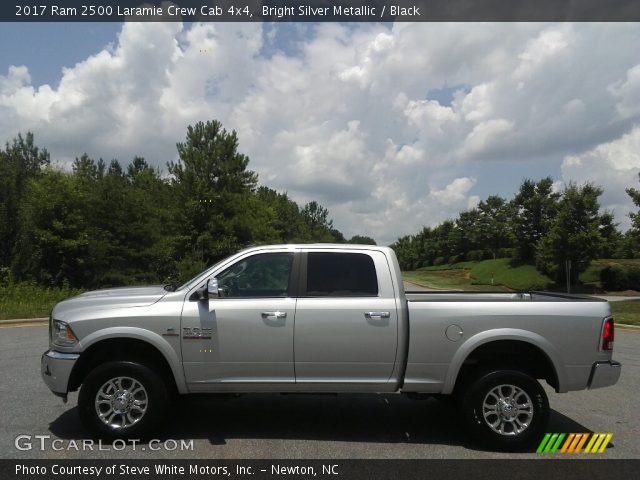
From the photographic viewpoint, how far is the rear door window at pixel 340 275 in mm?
5664

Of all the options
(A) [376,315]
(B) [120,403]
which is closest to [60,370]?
(B) [120,403]

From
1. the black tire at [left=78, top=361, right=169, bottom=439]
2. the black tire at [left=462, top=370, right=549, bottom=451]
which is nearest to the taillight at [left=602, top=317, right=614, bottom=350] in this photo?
the black tire at [left=462, top=370, right=549, bottom=451]

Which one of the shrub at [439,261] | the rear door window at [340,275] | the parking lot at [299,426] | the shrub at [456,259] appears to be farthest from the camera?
the shrub at [439,261]

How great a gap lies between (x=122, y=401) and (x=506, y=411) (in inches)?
145

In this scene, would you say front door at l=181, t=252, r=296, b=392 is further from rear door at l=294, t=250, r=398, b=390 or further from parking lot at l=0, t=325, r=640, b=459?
parking lot at l=0, t=325, r=640, b=459

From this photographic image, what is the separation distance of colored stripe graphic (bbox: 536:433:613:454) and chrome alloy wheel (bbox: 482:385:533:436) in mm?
317

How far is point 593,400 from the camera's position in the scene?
24.8 feet

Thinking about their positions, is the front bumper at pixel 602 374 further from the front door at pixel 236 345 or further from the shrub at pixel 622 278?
the shrub at pixel 622 278

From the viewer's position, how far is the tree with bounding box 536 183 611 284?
36844 millimetres

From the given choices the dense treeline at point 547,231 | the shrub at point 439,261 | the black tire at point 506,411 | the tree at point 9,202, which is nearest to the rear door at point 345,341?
the black tire at point 506,411

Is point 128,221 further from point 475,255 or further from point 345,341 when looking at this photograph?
point 475,255

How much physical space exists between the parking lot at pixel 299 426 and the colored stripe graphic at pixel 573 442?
0.44ft

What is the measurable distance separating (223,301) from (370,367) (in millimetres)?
1570
